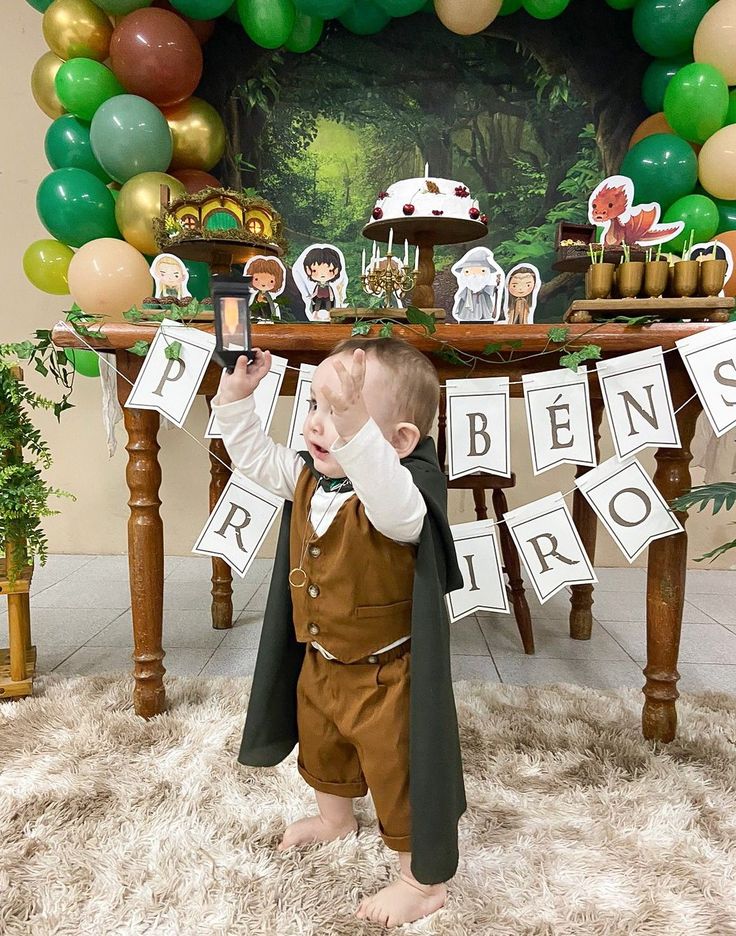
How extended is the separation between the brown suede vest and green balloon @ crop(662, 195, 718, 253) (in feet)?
5.80

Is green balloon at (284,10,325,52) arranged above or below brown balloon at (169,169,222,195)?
above

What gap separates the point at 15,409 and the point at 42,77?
163 cm

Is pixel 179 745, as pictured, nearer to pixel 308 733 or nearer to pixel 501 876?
pixel 308 733

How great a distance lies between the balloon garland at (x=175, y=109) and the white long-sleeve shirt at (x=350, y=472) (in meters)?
1.40

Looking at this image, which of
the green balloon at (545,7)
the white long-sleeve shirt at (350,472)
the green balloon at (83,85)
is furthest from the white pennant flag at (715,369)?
the green balloon at (83,85)

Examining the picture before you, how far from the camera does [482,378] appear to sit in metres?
1.25

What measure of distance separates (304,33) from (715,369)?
2094mm

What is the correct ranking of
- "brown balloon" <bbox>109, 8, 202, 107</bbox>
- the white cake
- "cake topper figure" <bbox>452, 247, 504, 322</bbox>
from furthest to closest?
"brown balloon" <bbox>109, 8, 202, 107</bbox> → "cake topper figure" <bbox>452, 247, 504, 322</bbox> → the white cake

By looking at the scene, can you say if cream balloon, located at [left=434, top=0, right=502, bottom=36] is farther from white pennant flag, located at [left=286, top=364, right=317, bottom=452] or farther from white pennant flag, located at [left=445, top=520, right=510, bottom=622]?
white pennant flag, located at [left=445, top=520, right=510, bottom=622]

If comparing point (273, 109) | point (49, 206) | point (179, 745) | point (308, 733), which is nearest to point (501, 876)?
point (308, 733)

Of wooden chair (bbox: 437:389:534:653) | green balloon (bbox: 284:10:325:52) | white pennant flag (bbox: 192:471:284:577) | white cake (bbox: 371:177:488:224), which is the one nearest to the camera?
white pennant flag (bbox: 192:471:284:577)

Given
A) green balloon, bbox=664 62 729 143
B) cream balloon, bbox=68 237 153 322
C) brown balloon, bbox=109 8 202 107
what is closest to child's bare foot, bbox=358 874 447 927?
cream balloon, bbox=68 237 153 322

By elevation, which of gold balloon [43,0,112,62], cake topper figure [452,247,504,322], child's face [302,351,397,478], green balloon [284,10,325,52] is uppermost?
green balloon [284,10,325,52]

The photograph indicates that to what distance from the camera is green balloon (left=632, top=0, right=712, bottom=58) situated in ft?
7.07
